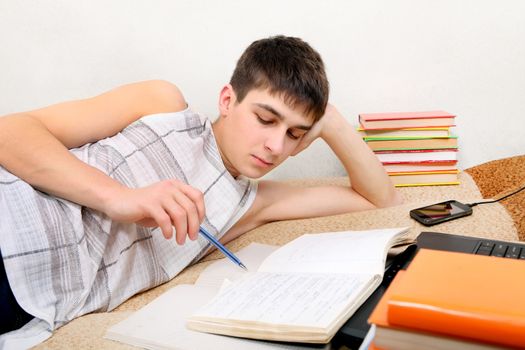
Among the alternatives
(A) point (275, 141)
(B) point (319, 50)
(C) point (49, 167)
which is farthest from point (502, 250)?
(B) point (319, 50)

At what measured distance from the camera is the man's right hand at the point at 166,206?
0.76 m

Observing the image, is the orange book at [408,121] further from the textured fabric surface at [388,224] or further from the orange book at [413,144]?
the textured fabric surface at [388,224]

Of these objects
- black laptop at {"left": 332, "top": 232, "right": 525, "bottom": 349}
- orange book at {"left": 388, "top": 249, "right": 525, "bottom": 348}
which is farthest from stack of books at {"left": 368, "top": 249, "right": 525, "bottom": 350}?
black laptop at {"left": 332, "top": 232, "right": 525, "bottom": 349}

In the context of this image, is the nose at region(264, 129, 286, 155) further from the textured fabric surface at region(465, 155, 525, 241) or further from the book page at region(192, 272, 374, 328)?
the textured fabric surface at region(465, 155, 525, 241)

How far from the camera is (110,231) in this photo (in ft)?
2.99

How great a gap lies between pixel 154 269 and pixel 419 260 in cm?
59

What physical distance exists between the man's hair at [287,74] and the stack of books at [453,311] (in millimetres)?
646

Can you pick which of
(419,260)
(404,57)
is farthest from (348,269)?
(404,57)

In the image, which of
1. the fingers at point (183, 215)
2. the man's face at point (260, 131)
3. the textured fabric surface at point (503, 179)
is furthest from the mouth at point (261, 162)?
the textured fabric surface at point (503, 179)

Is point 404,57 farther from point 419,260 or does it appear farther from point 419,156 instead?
point 419,260

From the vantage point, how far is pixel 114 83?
5.06 feet

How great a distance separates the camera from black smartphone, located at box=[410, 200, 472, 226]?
1.10 meters

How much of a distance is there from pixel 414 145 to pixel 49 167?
3.02 ft

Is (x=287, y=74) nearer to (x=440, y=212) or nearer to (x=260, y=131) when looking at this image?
(x=260, y=131)
